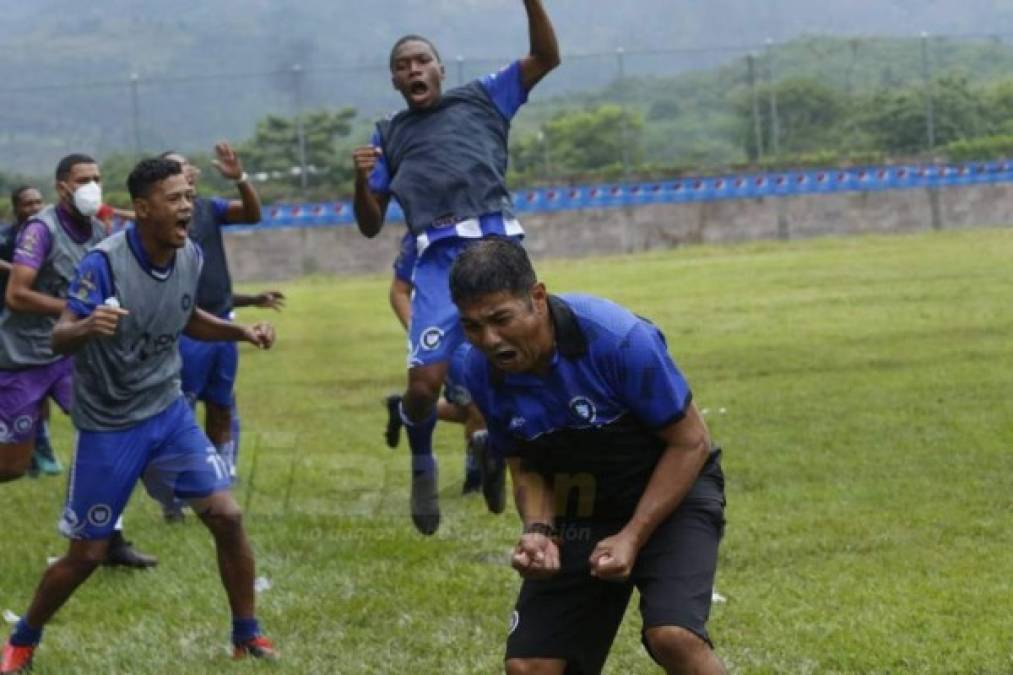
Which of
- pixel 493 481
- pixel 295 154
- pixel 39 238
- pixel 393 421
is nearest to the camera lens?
pixel 493 481

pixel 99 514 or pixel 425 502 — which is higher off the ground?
pixel 99 514

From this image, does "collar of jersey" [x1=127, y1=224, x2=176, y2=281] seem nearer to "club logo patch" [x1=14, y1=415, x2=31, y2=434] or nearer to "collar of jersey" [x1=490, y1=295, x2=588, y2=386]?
"collar of jersey" [x1=490, y1=295, x2=588, y2=386]

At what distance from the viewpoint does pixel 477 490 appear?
37.1 feet

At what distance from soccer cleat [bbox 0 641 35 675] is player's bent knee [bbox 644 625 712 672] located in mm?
3175

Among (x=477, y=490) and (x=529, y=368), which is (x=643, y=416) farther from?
(x=477, y=490)

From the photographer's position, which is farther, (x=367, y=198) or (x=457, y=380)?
(x=457, y=380)

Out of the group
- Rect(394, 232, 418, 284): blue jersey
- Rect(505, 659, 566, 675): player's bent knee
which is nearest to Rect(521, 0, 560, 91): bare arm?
Rect(394, 232, 418, 284): blue jersey

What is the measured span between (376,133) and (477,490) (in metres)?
2.47

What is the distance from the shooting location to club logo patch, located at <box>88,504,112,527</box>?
24.2ft

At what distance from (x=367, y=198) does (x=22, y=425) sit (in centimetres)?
246

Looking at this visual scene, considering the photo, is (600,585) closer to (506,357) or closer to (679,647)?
(679,647)

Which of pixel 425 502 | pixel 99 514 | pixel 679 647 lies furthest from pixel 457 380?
pixel 679 647

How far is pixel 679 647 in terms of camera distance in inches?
204

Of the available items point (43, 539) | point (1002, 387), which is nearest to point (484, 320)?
point (43, 539)
